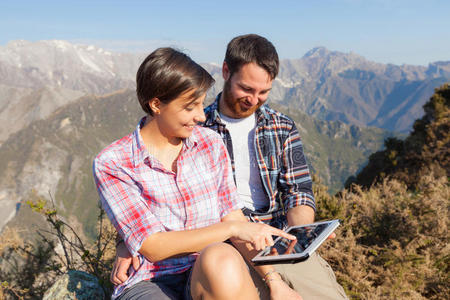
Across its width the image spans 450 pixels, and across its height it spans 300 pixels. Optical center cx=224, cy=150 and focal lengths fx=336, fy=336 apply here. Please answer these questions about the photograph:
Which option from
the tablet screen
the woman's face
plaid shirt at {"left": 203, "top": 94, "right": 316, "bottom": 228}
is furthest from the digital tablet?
the woman's face

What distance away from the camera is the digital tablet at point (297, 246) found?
2.07 metres

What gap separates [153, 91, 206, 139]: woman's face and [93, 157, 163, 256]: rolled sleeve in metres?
0.47

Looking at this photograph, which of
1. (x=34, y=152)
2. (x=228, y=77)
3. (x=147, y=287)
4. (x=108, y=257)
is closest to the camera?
(x=147, y=287)

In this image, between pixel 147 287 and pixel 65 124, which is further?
pixel 65 124

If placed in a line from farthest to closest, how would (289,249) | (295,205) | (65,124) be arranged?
(65,124) → (295,205) → (289,249)

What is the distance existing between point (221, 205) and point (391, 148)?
2525cm

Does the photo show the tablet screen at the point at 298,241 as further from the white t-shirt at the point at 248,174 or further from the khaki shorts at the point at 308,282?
the white t-shirt at the point at 248,174

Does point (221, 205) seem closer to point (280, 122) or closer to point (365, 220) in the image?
point (280, 122)

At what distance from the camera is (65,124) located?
191m

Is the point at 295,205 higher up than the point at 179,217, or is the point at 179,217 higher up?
the point at 179,217

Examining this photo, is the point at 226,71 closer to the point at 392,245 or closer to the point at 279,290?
the point at 279,290

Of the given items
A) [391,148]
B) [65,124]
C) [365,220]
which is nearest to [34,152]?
[65,124]

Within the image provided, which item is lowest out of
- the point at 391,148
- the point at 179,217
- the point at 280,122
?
the point at 391,148

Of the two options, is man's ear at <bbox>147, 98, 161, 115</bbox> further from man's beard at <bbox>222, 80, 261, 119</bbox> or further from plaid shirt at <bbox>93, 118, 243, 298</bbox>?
man's beard at <bbox>222, 80, 261, 119</bbox>
